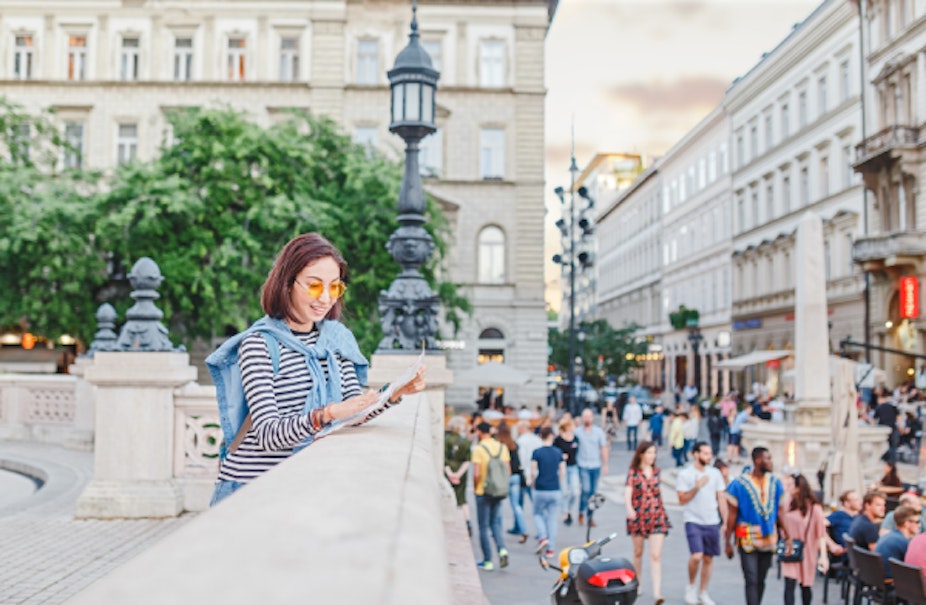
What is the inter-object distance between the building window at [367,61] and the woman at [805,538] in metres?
33.6

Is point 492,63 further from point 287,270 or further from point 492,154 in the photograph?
point 287,270

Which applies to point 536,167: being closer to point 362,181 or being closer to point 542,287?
point 542,287

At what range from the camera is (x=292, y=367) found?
330cm

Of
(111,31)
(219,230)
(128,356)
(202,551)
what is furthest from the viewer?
(111,31)

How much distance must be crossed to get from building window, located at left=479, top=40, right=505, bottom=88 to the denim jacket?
128ft

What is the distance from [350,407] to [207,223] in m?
26.7

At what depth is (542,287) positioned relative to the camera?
40.8 m

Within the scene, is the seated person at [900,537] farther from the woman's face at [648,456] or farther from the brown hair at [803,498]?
the woman's face at [648,456]

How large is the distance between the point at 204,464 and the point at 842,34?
40.1m

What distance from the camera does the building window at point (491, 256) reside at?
4100 cm

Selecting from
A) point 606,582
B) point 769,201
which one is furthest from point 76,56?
point 606,582

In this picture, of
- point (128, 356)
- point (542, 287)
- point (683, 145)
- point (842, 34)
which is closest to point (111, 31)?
point (542, 287)

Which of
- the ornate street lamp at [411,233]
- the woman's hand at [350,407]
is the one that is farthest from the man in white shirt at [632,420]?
the woman's hand at [350,407]

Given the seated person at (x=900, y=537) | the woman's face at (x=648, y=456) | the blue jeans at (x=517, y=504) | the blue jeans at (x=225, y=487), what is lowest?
the blue jeans at (x=517, y=504)
